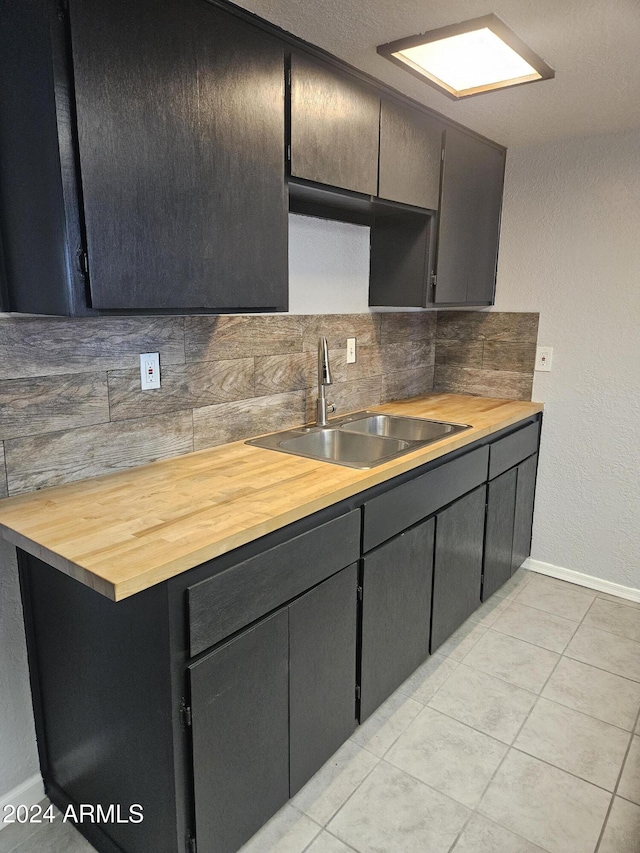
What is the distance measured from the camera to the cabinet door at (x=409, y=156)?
2131 mm

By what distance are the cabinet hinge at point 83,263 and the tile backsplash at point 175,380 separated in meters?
0.30

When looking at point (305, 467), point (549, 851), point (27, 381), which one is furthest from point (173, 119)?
point (549, 851)

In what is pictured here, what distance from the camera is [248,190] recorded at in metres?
1.63

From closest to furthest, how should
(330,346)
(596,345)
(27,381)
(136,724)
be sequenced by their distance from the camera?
(136,724) < (27,381) < (330,346) < (596,345)

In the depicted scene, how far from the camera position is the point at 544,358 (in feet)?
9.70

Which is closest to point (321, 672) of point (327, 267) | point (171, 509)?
point (171, 509)

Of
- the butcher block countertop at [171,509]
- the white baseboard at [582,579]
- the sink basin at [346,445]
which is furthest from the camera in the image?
the white baseboard at [582,579]

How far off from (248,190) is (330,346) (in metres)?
1.00

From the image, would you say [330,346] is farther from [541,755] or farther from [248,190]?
[541,755]

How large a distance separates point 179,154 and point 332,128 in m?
0.66

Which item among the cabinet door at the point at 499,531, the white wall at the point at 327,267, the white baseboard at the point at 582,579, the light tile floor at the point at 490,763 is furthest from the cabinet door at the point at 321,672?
the white baseboard at the point at 582,579

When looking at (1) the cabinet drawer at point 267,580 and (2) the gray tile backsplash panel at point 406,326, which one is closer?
(1) the cabinet drawer at point 267,580

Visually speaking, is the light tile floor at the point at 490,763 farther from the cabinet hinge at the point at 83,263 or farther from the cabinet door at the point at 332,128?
the cabinet door at the point at 332,128

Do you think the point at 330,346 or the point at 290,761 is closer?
the point at 290,761
